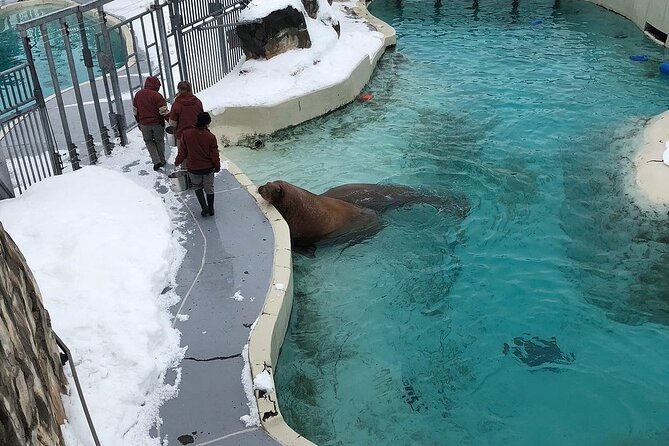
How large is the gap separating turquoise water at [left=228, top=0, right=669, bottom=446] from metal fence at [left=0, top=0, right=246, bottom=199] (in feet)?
7.92

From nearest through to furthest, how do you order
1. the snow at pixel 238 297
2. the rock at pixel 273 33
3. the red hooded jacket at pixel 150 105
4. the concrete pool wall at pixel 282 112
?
1. the snow at pixel 238 297
2. the red hooded jacket at pixel 150 105
3. the concrete pool wall at pixel 282 112
4. the rock at pixel 273 33

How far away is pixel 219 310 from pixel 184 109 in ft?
12.1

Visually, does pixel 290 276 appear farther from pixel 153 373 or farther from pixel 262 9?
pixel 262 9

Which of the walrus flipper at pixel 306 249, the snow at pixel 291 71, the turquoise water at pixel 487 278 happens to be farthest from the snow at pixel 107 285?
the snow at pixel 291 71

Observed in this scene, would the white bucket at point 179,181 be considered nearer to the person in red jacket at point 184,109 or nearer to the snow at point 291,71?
the person in red jacket at point 184,109

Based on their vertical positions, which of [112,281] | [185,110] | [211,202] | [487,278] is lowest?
[487,278]

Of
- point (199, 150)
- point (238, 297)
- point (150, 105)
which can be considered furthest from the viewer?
point (150, 105)

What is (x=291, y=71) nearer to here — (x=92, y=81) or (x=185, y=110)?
(x=92, y=81)

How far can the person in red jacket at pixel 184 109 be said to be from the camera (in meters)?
9.70

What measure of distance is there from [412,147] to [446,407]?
23.6ft

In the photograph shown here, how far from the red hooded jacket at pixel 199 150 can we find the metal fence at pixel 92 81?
2.49 metres

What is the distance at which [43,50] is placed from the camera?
22.4 metres

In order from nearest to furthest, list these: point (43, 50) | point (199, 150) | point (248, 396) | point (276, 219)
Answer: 1. point (248, 396)
2. point (199, 150)
3. point (276, 219)
4. point (43, 50)

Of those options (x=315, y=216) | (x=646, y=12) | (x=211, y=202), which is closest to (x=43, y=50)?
(x=211, y=202)
